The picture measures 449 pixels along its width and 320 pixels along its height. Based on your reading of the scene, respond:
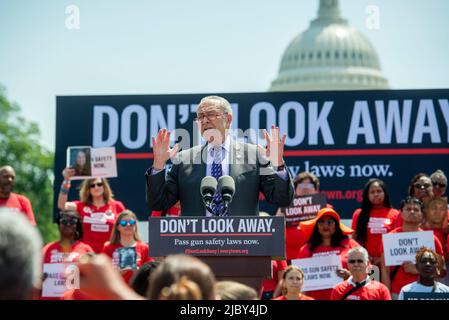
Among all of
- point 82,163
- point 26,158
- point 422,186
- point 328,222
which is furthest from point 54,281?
point 26,158

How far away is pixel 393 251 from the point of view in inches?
394

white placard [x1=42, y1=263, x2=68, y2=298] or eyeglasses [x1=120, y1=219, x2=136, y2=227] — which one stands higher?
eyeglasses [x1=120, y1=219, x2=136, y2=227]

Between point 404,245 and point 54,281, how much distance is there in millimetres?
3807

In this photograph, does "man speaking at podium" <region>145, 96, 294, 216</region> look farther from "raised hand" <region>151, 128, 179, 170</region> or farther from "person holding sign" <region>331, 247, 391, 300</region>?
"person holding sign" <region>331, 247, 391, 300</region>

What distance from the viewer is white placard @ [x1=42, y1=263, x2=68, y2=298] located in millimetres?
10242

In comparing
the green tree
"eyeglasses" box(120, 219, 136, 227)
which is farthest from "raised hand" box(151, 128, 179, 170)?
the green tree

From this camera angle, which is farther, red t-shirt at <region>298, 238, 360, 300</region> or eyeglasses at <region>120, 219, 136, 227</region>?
eyeglasses at <region>120, 219, 136, 227</region>

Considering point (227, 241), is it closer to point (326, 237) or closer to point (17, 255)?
point (17, 255)

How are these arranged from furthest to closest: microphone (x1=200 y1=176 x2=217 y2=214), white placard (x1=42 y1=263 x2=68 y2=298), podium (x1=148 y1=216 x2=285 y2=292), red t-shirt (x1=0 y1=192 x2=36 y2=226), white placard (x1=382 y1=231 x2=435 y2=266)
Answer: red t-shirt (x1=0 y1=192 x2=36 y2=226) < white placard (x1=42 y1=263 x2=68 y2=298) < white placard (x1=382 y1=231 x2=435 y2=266) < microphone (x1=200 y1=176 x2=217 y2=214) < podium (x1=148 y1=216 x2=285 y2=292)

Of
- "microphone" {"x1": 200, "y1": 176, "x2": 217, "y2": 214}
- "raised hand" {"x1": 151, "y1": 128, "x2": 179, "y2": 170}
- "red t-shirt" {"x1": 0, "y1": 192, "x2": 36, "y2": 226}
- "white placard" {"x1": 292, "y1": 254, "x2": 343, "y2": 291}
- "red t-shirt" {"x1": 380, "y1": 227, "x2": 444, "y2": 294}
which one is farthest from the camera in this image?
"red t-shirt" {"x1": 0, "y1": 192, "x2": 36, "y2": 226}

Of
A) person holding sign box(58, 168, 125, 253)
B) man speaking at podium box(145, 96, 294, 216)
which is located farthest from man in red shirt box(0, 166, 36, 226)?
man speaking at podium box(145, 96, 294, 216)

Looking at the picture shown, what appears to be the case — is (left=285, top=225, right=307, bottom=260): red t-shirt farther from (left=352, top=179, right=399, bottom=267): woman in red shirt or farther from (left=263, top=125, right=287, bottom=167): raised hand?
(left=263, top=125, right=287, bottom=167): raised hand

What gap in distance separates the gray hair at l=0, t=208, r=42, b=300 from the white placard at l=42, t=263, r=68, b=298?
292 inches

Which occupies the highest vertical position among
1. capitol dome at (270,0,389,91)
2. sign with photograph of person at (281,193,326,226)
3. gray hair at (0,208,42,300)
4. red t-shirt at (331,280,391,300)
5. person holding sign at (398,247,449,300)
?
capitol dome at (270,0,389,91)
